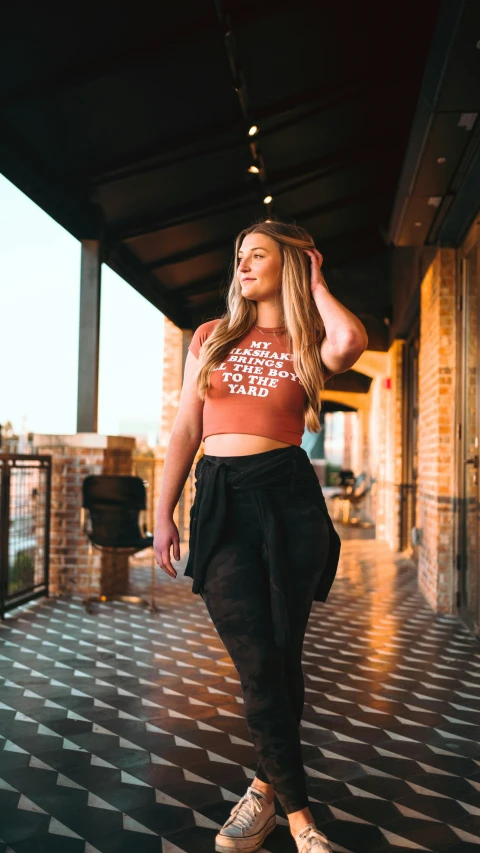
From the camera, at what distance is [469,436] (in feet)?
16.4

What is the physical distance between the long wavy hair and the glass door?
293cm

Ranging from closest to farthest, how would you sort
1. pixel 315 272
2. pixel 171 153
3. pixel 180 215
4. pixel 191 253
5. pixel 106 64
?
pixel 315 272, pixel 106 64, pixel 171 153, pixel 180 215, pixel 191 253

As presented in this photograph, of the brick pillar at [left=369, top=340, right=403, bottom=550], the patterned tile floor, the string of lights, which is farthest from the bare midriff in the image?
the brick pillar at [left=369, top=340, right=403, bottom=550]

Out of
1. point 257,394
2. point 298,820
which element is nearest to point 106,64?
point 257,394

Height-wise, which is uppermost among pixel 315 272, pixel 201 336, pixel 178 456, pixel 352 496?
pixel 315 272

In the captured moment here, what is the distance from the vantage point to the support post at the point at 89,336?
19.4 feet

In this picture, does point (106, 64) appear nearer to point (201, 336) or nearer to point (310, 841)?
point (201, 336)

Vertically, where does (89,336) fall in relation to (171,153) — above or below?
below

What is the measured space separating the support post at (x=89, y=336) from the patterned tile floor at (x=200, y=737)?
1.81 metres

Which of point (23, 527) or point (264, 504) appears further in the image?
point (23, 527)

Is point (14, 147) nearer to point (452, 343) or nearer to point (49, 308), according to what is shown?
point (452, 343)

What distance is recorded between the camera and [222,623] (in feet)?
5.69

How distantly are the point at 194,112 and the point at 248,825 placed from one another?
451cm

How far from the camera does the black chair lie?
517cm
